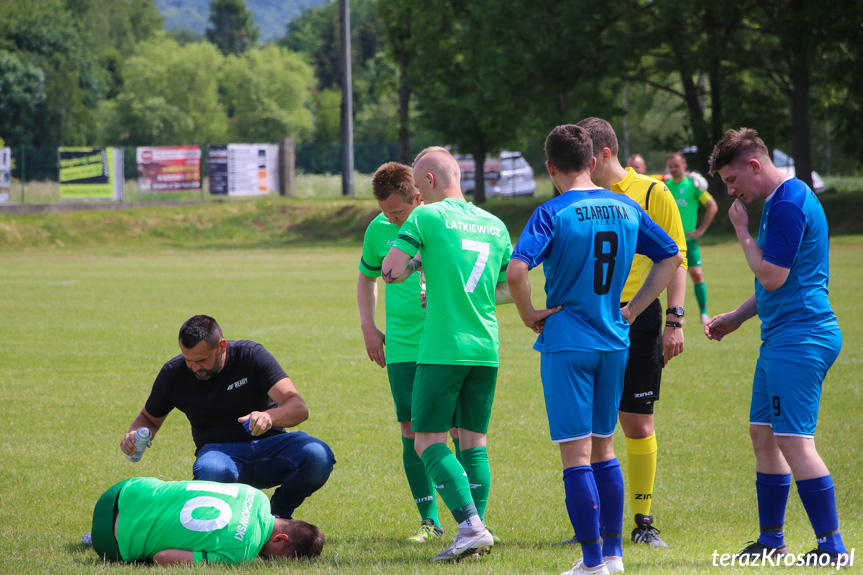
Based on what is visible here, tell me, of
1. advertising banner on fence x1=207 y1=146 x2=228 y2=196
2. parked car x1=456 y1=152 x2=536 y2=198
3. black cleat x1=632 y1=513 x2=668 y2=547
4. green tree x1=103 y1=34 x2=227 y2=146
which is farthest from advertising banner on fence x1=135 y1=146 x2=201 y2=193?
green tree x1=103 y1=34 x2=227 y2=146

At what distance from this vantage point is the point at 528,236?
4324 mm

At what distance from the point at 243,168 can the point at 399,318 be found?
3952 cm

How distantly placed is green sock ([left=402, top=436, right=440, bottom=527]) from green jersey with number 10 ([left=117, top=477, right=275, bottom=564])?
3.28ft

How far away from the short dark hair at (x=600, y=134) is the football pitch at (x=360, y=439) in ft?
7.41

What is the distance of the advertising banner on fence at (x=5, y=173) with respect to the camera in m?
39.2

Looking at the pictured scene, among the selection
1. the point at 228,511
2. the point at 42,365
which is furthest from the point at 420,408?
the point at 42,365

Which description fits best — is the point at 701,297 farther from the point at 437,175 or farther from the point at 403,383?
the point at 437,175

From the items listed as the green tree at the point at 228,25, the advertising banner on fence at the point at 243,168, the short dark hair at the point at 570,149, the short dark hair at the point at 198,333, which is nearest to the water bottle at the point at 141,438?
the short dark hair at the point at 198,333

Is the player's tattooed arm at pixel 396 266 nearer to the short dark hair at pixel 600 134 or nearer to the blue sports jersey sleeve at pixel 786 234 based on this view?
the short dark hair at pixel 600 134

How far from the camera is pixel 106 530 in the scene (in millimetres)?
4898

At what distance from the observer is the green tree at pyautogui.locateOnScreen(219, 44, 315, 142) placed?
93.7 m

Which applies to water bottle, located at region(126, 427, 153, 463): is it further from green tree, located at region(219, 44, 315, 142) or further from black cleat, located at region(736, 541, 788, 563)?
green tree, located at region(219, 44, 315, 142)

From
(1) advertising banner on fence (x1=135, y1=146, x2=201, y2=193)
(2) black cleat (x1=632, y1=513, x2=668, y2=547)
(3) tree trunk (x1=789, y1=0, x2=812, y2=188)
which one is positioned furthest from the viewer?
(1) advertising banner on fence (x1=135, y1=146, x2=201, y2=193)

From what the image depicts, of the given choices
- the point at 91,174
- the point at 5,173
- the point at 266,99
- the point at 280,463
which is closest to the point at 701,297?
the point at 280,463
